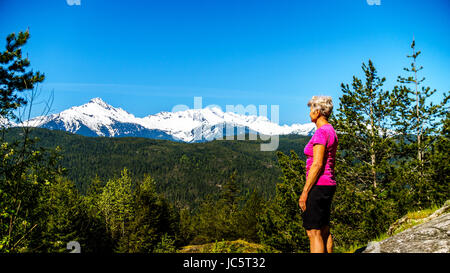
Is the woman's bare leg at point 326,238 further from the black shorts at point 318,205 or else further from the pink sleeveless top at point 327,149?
the pink sleeveless top at point 327,149

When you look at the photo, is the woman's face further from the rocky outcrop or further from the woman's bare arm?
the rocky outcrop

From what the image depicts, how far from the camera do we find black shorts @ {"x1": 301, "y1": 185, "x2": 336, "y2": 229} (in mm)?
4180

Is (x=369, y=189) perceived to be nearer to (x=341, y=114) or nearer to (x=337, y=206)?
(x=337, y=206)

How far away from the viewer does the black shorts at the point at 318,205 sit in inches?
165

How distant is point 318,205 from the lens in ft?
13.7

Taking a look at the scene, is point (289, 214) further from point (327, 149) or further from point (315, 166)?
point (315, 166)

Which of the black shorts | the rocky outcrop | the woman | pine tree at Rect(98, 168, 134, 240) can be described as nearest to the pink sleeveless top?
the woman

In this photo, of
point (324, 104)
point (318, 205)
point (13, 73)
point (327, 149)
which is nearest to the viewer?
point (318, 205)

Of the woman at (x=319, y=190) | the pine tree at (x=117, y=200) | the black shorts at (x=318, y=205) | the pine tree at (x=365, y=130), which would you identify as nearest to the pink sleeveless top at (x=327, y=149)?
the woman at (x=319, y=190)

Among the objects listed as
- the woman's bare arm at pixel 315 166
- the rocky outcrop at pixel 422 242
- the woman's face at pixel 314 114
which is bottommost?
the rocky outcrop at pixel 422 242

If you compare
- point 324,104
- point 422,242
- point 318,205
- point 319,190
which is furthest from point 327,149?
point 422,242
